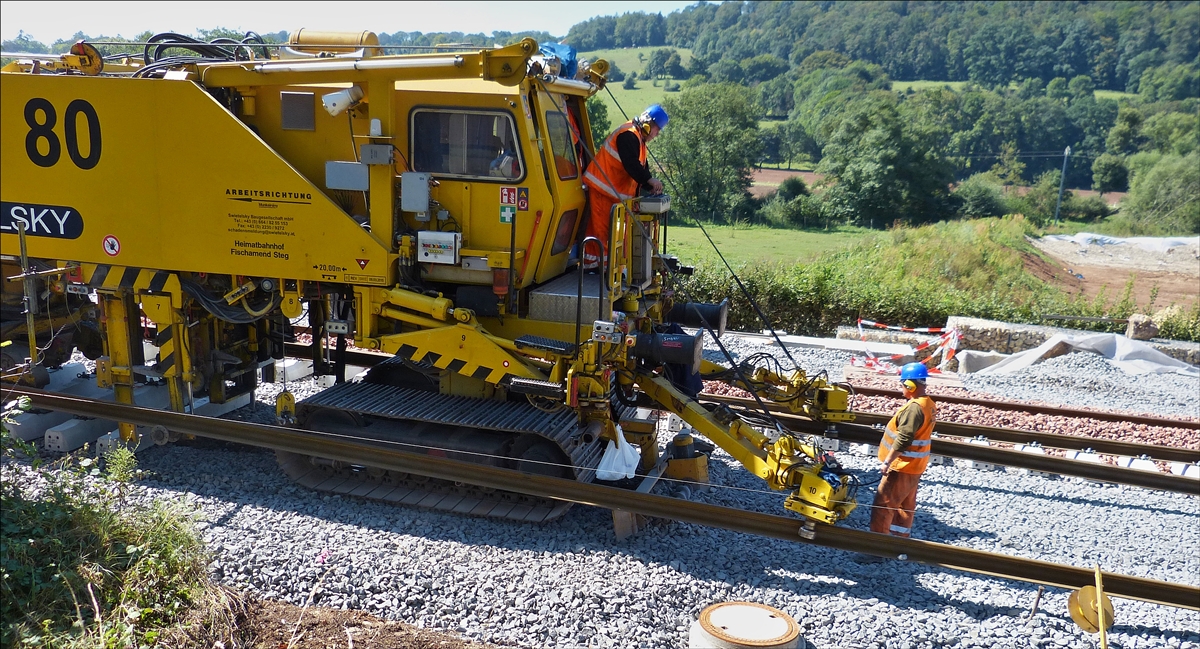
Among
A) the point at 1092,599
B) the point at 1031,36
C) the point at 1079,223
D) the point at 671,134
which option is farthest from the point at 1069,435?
the point at 1031,36

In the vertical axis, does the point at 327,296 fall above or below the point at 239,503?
above

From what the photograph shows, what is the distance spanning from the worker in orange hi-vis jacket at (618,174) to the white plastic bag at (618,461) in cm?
164

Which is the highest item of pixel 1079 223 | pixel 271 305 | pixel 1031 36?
pixel 1031 36

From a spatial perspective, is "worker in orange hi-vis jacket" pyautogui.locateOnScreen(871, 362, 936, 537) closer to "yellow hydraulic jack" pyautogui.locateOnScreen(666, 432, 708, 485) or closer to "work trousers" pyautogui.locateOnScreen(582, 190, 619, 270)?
"yellow hydraulic jack" pyautogui.locateOnScreen(666, 432, 708, 485)

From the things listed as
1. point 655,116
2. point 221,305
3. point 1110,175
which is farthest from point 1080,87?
point 221,305

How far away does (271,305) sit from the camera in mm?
7527

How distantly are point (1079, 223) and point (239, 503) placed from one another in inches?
2328

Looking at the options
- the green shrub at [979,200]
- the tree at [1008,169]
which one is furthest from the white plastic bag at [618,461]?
the tree at [1008,169]

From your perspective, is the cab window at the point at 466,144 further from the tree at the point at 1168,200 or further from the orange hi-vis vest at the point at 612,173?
the tree at the point at 1168,200

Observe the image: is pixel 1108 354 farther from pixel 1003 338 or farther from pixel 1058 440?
pixel 1058 440

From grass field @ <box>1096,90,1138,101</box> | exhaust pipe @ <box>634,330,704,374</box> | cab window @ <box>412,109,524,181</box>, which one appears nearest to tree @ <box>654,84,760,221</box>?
exhaust pipe @ <box>634,330,704,374</box>

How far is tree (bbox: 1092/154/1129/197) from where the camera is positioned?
244 ft

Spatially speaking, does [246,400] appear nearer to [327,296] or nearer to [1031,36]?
[327,296]

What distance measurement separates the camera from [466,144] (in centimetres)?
705
